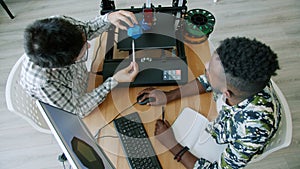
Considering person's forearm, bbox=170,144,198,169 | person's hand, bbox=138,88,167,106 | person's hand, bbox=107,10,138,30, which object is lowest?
person's forearm, bbox=170,144,198,169

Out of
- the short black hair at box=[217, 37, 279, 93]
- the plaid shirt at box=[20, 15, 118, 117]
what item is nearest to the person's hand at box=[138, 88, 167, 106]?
the plaid shirt at box=[20, 15, 118, 117]

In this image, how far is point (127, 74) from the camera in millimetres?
1249

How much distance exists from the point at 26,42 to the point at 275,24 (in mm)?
2069

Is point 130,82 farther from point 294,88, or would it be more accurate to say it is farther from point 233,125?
point 294,88

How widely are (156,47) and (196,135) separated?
421mm

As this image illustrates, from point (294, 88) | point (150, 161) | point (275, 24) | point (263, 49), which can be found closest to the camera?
point (263, 49)

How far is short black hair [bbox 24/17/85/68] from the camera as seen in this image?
100 cm

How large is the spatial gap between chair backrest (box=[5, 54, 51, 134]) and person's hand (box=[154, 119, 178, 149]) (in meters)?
0.49

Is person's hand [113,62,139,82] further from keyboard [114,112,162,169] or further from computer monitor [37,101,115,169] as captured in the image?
computer monitor [37,101,115,169]

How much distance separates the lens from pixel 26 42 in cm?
100

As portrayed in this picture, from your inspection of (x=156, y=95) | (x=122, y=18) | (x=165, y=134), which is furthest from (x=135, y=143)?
(x=122, y=18)

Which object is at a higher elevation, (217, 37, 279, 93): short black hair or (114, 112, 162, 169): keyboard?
(217, 37, 279, 93): short black hair

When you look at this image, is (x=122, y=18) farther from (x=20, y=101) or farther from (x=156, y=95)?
(x=20, y=101)

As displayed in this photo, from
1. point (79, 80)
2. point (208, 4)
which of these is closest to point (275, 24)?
point (208, 4)
